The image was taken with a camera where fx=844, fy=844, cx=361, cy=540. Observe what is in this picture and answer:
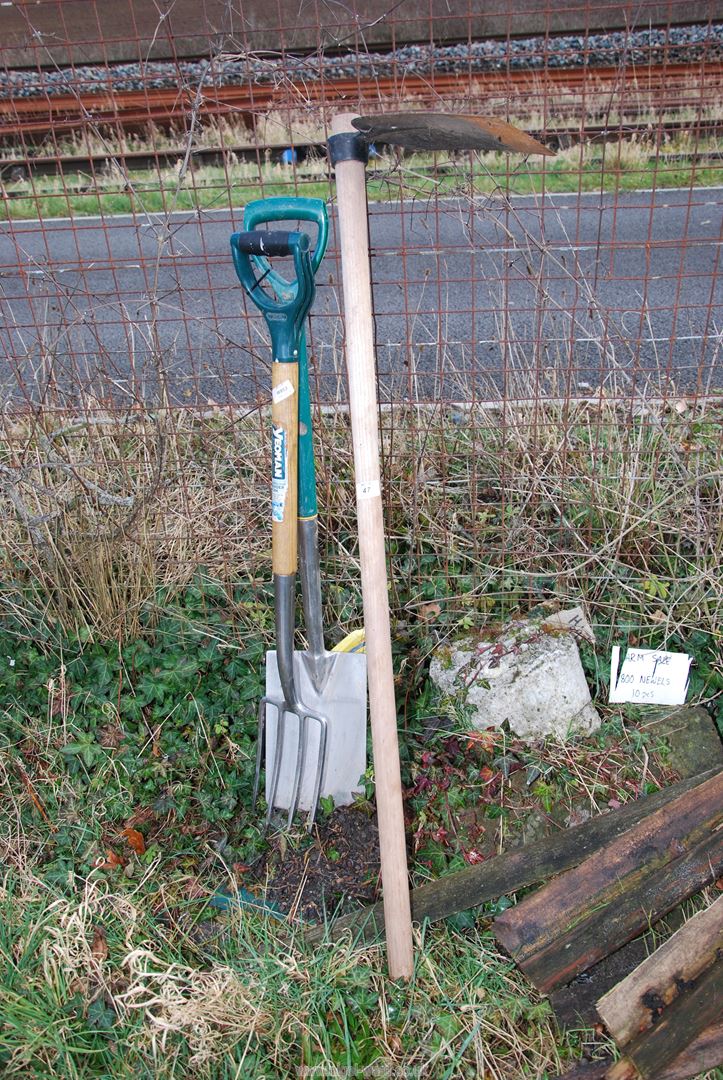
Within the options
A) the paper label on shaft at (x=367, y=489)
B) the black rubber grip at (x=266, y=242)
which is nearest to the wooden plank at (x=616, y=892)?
the paper label on shaft at (x=367, y=489)

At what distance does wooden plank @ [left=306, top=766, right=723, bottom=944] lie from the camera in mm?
2127

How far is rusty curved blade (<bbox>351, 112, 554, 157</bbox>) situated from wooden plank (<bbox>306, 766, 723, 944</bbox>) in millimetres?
1676

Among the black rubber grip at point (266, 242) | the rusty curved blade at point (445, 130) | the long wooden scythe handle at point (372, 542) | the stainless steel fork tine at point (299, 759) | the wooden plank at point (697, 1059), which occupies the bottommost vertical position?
the wooden plank at point (697, 1059)

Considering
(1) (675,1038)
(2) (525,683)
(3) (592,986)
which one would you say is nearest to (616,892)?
(3) (592,986)

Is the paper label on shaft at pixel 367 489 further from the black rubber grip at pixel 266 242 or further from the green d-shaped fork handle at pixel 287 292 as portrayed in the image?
the black rubber grip at pixel 266 242

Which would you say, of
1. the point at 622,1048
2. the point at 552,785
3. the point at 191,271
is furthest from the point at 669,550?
the point at 191,271

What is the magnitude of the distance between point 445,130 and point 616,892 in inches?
70.7

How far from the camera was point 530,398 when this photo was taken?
2869mm

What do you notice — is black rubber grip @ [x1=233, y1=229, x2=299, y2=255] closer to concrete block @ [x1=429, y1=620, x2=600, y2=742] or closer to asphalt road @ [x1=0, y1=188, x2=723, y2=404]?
asphalt road @ [x1=0, y1=188, x2=723, y2=404]

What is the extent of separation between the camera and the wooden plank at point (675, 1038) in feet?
5.65

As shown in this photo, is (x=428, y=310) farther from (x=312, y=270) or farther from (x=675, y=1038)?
(x=675, y=1038)

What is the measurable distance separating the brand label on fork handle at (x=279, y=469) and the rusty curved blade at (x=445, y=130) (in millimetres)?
713

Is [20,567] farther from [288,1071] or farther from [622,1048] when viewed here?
[622,1048]

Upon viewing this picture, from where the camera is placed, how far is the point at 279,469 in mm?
2150
